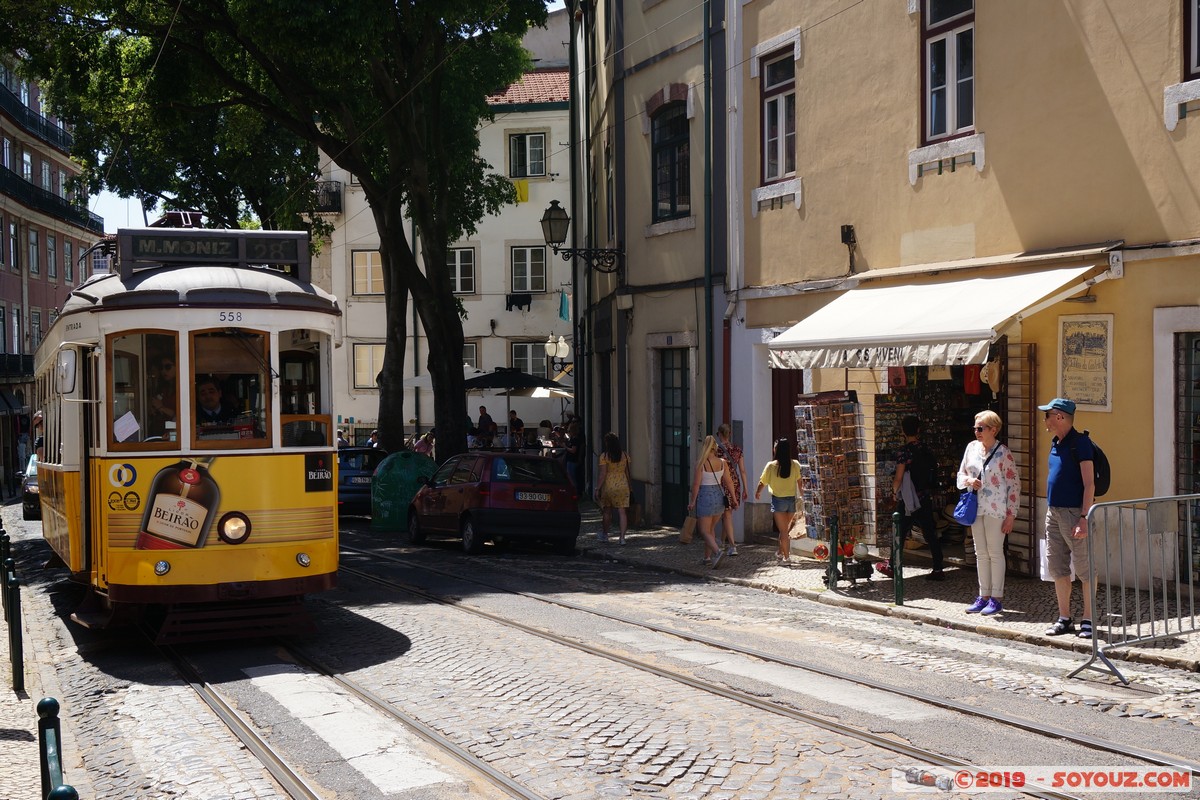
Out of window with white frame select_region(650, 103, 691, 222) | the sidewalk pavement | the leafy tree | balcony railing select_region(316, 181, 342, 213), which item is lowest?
the sidewalk pavement

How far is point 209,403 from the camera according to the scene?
10516mm

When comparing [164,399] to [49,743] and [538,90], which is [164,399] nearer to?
[49,743]

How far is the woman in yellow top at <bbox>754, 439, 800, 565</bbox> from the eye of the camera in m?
15.5

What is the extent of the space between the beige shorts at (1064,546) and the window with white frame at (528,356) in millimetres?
36074

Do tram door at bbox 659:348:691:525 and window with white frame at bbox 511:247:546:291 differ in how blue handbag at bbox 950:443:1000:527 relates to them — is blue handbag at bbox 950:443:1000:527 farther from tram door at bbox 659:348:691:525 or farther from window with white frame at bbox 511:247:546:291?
window with white frame at bbox 511:247:546:291

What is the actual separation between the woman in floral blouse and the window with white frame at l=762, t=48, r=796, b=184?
6883 millimetres

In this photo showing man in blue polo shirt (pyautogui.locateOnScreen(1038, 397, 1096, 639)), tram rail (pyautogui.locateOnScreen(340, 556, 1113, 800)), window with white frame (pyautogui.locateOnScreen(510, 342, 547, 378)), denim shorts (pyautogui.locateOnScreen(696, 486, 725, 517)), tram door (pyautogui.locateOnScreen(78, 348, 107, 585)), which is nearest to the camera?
tram rail (pyautogui.locateOnScreen(340, 556, 1113, 800))

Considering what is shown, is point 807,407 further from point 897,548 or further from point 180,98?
point 180,98

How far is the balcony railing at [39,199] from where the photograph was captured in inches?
1996

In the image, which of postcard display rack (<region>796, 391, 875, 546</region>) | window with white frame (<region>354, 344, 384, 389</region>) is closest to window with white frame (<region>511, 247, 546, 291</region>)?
window with white frame (<region>354, 344, 384, 389</region>)

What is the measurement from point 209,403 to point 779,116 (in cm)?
1030

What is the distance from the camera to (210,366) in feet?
34.6

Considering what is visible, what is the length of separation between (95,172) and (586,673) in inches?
1249

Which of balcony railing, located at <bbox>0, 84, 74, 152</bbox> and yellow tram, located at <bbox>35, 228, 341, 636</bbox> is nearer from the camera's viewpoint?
yellow tram, located at <bbox>35, 228, 341, 636</bbox>
